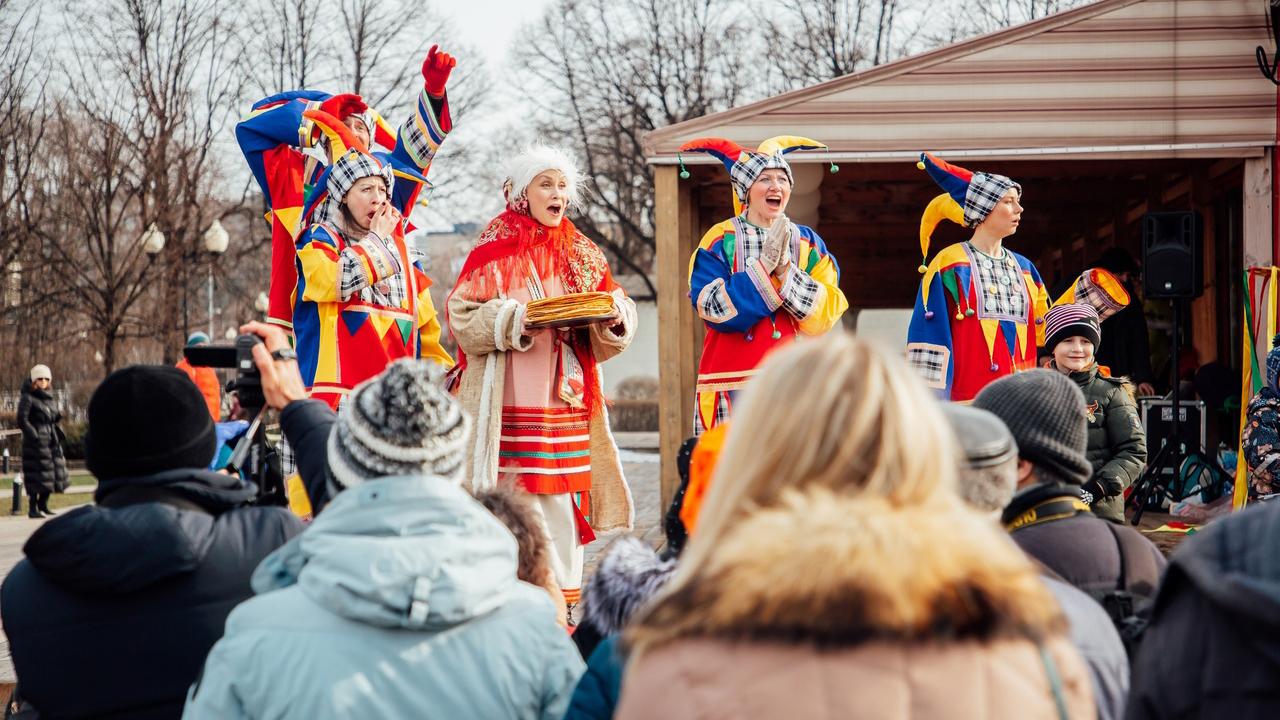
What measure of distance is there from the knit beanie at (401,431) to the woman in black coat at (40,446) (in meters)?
11.8

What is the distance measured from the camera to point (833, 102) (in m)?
8.63

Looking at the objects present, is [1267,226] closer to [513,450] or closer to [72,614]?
[513,450]

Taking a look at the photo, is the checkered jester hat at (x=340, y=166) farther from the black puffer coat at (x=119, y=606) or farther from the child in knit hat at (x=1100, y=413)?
the black puffer coat at (x=119, y=606)

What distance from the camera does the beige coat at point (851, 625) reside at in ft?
4.47

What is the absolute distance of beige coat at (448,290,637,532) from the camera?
→ 561cm

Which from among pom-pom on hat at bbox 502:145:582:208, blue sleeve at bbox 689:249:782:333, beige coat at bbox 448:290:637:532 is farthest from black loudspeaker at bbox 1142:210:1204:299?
pom-pom on hat at bbox 502:145:582:208

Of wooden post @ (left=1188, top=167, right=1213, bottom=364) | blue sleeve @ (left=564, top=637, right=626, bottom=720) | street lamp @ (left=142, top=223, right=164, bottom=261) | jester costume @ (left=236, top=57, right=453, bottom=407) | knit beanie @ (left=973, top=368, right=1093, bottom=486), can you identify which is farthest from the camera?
street lamp @ (left=142, top=223, right=164, bottom=261)

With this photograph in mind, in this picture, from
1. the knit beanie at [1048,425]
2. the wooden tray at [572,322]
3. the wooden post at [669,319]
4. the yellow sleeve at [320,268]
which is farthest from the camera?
the wooden post at [669,319]

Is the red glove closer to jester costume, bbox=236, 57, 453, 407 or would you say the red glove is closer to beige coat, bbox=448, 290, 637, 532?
jester costume, bbox=236, 57, 453, 407

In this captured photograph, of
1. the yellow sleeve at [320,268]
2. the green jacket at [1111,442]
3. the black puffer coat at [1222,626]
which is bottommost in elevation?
the green jacket at [1111,442]

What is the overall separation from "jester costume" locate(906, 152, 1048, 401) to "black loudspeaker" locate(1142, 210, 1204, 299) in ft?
11.6

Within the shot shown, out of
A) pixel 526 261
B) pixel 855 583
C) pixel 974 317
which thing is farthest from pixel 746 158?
pixel 855 583

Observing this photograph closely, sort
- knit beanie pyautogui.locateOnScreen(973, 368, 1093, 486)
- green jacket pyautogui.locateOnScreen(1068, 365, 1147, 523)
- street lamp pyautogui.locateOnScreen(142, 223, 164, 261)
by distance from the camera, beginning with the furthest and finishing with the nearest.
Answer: street lamp pyautogui.locateOnScreen(142, 223, 164, 261), green jacket pyautogui.locateOnScreen(1068, 365, 1147, 523), knit beanie pyautogui.locateOnScreen(973, 368, 1093, 486)

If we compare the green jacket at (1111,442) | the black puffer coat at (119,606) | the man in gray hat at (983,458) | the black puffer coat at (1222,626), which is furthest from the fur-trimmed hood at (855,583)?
the green jacket at (1111,442)
